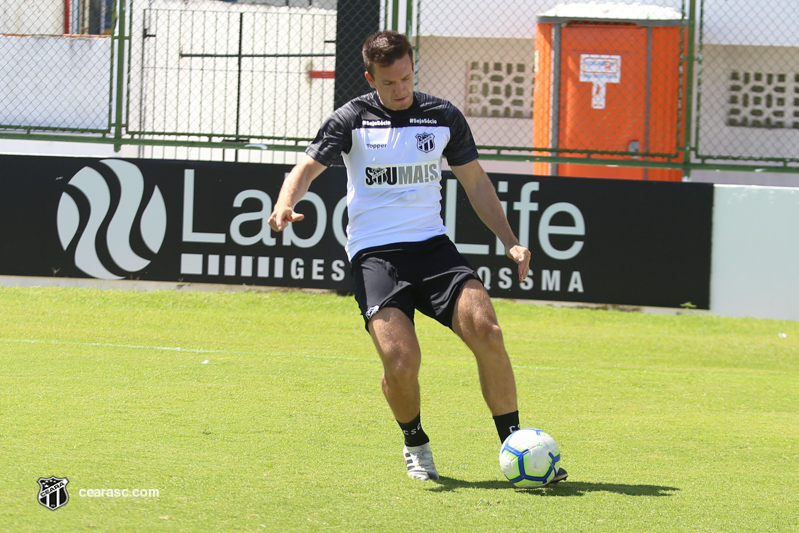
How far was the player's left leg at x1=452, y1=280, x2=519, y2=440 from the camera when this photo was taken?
4477 millimetres

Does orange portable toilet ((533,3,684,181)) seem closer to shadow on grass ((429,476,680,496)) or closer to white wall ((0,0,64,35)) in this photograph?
white wall ((0,0,64,35))

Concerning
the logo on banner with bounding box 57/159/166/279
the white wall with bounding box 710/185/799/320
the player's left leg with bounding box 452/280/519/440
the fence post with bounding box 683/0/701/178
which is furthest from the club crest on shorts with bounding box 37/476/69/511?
the fence post with bounding box 683/0/701/178

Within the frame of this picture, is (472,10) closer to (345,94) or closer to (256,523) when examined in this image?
(345,94)

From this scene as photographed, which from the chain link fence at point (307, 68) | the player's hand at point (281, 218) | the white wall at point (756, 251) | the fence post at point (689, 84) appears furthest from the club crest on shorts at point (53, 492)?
the fence post at point (689, 84)

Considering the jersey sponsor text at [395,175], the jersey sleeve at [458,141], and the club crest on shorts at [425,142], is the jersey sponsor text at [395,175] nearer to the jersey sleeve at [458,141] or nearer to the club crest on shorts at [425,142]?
the club crest on shorts at [425,142]

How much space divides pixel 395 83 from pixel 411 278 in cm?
90

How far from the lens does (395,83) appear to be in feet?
15.4

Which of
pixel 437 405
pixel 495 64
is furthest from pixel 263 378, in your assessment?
pixel 495 64

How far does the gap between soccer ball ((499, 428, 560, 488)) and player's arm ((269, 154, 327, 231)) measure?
135 centimetres

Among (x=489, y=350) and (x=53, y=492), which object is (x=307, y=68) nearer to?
(x=489, y=350)

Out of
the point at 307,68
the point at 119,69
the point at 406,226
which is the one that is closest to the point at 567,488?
the point at 406,226

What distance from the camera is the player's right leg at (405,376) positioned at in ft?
14.7

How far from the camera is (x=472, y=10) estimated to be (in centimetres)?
1212

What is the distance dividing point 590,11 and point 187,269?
5.73 meters
